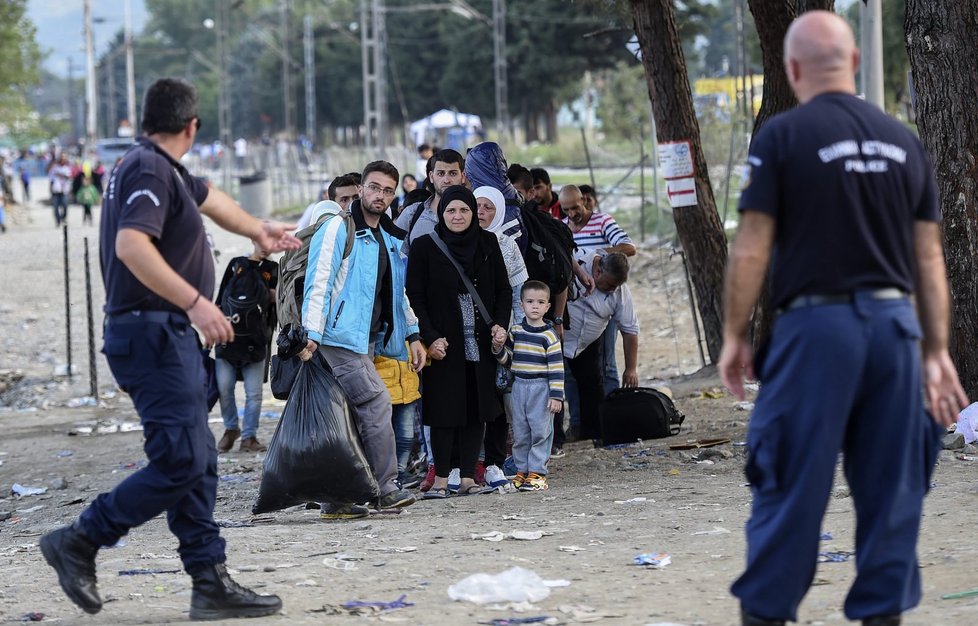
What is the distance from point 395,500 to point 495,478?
0.83 meters

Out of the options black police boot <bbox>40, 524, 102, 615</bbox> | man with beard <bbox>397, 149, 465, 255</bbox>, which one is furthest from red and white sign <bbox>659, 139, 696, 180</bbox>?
black police boot <bbox>40, 524, 102, 615</bbox>

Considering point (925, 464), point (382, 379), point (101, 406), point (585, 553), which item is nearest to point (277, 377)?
point (382, 379)

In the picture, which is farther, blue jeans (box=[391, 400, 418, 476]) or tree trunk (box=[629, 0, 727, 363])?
tree trunk (box=[629, 0, 727, 363])

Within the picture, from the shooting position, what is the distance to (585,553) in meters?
6.50

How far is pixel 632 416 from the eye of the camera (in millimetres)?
10273

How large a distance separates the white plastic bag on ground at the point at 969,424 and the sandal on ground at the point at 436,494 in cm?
312

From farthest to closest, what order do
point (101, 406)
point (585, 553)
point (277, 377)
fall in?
1. point (101, 406)
2. point (277, 377)
3. point (585, 553)

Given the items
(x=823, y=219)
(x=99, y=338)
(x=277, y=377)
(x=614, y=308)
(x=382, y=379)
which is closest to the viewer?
(x=823, y=219)

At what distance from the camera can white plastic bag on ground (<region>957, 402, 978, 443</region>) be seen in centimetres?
889

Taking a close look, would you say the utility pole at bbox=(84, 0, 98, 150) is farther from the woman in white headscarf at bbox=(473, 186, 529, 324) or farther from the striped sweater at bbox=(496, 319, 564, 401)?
the striped sweater at bbox=(496, 319, 564, 401)

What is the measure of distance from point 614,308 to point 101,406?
6423 millimetres

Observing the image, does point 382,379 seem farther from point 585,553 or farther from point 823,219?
point 823,219

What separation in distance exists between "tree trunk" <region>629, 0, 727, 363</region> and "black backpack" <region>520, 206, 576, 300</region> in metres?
3.70

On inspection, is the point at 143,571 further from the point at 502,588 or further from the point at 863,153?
the point at 863,153
